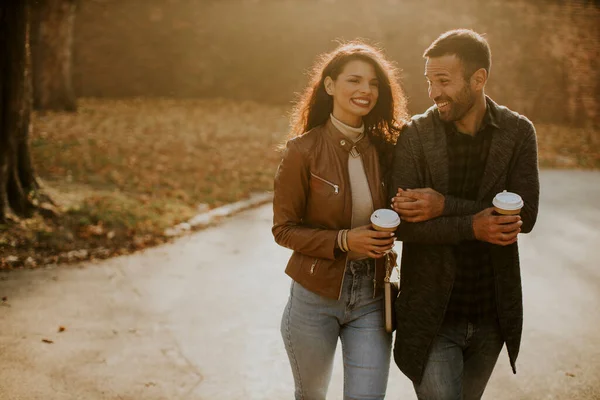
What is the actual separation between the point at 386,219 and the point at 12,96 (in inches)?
255

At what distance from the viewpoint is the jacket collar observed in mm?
3131

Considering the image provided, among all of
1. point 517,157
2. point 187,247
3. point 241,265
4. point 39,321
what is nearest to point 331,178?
point 517,157

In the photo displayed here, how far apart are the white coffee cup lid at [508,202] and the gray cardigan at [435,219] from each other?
24 centimetres

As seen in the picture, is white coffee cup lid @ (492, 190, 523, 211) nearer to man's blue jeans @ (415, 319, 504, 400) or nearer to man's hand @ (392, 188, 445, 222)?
man's hand @ (392, 188, 445, 222)

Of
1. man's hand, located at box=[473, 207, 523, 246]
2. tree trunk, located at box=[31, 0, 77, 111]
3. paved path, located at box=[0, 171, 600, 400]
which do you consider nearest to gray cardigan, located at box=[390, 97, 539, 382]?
man's hand, located at box=[473, 207, 523, 246]

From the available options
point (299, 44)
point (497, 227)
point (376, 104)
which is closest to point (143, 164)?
point (376, 104)

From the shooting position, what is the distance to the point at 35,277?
21.2 feet

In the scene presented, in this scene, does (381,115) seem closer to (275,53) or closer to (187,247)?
(187,247)

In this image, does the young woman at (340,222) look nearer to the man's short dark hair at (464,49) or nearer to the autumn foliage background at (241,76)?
the man's short dark hair at (464,49)

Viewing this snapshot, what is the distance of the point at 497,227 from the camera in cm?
267

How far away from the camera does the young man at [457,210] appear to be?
2898 mm

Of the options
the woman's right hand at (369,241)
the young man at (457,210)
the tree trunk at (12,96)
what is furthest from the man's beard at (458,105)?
the tree trunk at (12,96)

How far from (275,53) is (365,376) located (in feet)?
57.0

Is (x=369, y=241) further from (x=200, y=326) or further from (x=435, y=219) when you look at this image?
(x=200, y=326)
